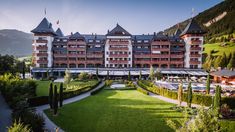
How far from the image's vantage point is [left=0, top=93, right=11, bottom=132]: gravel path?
2159cm

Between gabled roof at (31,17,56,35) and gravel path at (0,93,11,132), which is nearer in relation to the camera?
gravel path at (0,93,11,132)

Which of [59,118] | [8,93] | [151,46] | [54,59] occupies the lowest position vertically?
[59,118]

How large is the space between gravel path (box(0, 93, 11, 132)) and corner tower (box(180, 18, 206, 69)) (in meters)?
67.7

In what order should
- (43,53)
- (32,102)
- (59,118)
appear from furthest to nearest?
(43,53)
(32,102)
(59,118)

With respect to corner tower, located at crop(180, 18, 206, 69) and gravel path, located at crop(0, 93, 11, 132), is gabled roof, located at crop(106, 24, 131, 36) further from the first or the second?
gravel path, located at crop(0, 93, 11, 132)

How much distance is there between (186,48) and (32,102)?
219 ft

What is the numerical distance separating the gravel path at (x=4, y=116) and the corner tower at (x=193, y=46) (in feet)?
222

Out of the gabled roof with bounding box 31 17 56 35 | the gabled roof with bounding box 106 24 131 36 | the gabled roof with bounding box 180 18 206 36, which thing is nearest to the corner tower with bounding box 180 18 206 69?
the gabled roof with bounding box 180 18 206 36

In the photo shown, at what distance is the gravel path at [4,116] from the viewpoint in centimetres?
2159

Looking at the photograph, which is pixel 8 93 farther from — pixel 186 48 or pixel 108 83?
pixel 186 48

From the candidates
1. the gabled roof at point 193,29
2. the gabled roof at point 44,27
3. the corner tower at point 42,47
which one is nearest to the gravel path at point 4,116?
the corner tower at point 42,47

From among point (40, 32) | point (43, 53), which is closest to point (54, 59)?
point (43, 53)

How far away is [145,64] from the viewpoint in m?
85.2

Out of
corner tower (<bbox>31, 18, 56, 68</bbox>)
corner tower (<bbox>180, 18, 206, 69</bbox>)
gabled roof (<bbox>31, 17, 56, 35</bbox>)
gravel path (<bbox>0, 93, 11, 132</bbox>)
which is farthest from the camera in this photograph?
corner tower (<bbox>180, 18, 206, 69</bbox>)
